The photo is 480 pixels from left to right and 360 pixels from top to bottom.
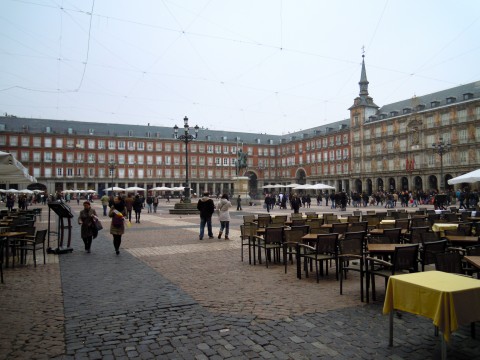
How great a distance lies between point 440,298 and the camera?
306 cm

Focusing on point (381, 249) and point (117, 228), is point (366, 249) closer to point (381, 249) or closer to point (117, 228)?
point (381, 249)

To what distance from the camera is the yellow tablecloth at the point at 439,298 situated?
3.03 meters

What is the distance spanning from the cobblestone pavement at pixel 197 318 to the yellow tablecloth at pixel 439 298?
561 mm

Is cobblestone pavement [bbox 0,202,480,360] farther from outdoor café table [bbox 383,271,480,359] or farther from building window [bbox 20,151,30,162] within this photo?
building window [bbox 20,151,30,162]

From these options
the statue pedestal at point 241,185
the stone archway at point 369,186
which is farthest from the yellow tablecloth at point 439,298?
the stone archway at point 369,186

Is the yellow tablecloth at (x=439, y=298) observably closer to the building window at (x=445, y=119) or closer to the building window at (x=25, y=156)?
the building window at (x=445, y=119)

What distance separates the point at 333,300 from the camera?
5.29m

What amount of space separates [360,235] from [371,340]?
8.87ft

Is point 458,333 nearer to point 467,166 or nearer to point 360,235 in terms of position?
point 360,235

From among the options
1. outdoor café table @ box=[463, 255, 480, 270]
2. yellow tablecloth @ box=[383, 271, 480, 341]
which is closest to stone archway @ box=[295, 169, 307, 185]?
outdoor café table @ box=[463, 255, 480, 270]

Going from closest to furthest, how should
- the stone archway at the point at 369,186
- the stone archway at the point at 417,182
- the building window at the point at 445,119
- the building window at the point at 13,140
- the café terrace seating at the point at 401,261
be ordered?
the café terrace seating at the point at 401,261
the building window at the point at 445,119
the stone archway at the point at 417,182
the stone archway at the point at 369,186
the building window at the point at 13,140

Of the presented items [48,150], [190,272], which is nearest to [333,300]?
[190,272]

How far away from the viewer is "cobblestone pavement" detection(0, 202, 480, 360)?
365 centimetres

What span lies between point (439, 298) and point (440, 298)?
0.05 ft
